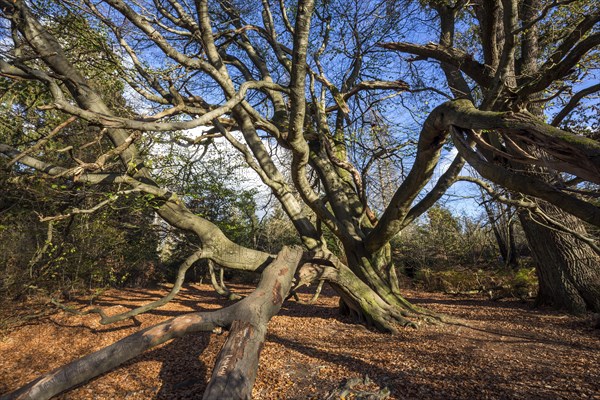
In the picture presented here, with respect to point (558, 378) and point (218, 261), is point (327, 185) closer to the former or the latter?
point (218, 261)

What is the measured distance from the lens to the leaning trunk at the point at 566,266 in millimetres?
6324

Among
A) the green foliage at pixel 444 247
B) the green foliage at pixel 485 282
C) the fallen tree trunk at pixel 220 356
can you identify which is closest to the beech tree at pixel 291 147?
the fallen tree trunk at pixel 220 356

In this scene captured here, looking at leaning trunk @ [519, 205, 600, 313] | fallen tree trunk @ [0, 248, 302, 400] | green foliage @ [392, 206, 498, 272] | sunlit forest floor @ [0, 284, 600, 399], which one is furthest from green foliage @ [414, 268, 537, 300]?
fallen tree trunk @ [0, 248, 302, 400]

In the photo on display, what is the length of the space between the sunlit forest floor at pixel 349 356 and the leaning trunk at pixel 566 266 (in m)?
0.42

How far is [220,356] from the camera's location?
2934mm

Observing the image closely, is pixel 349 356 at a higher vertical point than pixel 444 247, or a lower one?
lower

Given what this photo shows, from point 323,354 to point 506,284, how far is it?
6.79 m

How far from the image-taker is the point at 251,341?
3.23 meters

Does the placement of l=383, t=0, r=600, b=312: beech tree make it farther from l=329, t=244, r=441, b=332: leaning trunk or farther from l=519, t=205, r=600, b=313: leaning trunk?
l=329, t=244, r=441, b=332: leaning trunk

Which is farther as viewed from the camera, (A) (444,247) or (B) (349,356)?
(A) (444,247)

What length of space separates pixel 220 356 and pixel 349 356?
2.04 metres

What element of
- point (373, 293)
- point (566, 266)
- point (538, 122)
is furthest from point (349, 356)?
point (566, 266)

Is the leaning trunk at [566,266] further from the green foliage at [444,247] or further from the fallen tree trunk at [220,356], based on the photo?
the fallen tree trunk at [220,356]

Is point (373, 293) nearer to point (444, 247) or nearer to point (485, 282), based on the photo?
point (485, 282)
